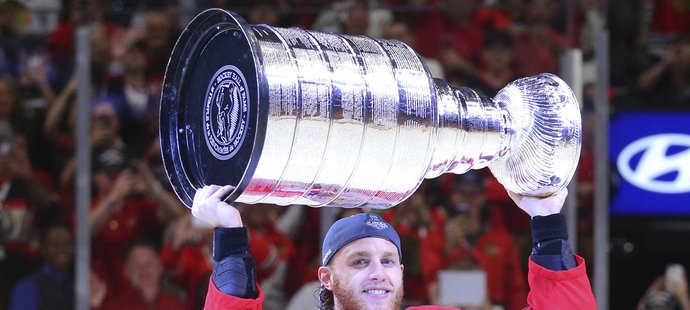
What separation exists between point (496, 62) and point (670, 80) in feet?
4.77

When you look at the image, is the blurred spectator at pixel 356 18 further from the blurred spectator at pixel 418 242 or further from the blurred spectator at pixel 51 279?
the blurred spectator at pixel 51 279

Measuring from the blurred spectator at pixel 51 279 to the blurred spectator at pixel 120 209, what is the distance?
0.13 meters

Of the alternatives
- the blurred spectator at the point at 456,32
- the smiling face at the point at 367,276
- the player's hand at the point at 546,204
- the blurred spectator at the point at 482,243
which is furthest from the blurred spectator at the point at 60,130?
the player's hand at the point at 546,204

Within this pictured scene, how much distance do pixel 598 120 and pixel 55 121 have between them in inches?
97.1

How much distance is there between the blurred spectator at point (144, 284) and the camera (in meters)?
6.27

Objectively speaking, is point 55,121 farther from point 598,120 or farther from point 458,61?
point 598,120

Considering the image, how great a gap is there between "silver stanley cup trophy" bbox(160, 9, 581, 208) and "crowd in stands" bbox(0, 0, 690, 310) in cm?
237

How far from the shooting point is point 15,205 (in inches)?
252

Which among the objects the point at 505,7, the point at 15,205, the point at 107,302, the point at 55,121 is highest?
the point at 505,7

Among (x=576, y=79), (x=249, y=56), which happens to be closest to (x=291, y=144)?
(x=249, y=56)

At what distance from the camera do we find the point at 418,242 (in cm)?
630

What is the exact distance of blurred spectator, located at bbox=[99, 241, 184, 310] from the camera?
20.6ft

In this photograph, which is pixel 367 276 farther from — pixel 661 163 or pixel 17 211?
pixel 661 163

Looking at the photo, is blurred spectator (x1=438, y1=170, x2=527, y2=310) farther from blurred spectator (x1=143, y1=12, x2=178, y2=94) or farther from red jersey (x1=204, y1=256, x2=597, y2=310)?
red jersey (x1=204, y1=256, x2=597, y2=310)
